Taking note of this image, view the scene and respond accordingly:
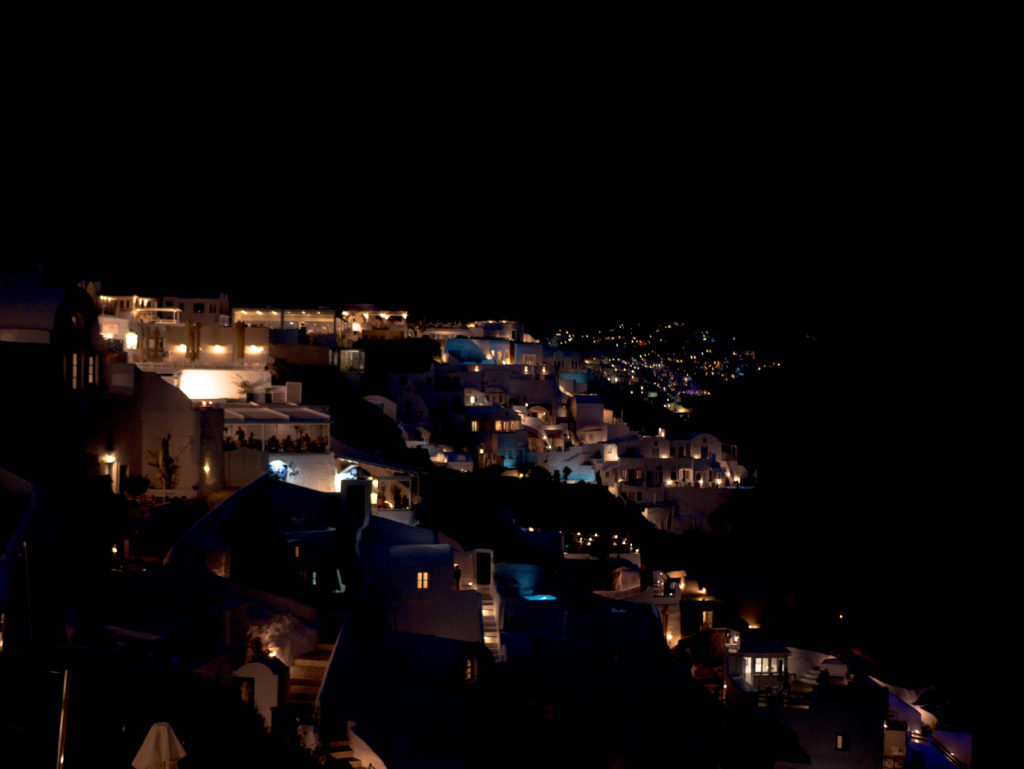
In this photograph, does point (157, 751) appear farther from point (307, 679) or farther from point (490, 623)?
point (490, 623)

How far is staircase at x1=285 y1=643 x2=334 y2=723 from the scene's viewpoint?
1392cm

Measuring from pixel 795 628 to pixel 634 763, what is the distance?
47.0 ft

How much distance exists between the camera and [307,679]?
1478 centimetres

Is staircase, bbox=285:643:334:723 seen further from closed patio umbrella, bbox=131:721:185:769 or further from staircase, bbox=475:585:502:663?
closed patio umbrella, bbox=131:721:185:769

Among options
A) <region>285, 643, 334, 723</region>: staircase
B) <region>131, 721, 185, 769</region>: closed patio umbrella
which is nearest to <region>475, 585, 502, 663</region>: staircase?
<region>285, 643, 334, 723</region>: staircase

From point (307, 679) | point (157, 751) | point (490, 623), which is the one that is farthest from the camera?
point (490, 623)

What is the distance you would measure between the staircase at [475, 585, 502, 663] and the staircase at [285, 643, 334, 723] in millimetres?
3513

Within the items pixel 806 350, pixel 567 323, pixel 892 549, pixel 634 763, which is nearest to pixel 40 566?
pixel 634 763

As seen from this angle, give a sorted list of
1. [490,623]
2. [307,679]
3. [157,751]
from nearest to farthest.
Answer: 1. [157,751]
2. [307,679]
3. [490,623]

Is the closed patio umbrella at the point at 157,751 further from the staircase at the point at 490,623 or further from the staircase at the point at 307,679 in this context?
the staircase at the point at 490,623

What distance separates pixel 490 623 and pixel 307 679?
4984 mm

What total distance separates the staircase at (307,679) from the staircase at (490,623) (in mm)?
3513

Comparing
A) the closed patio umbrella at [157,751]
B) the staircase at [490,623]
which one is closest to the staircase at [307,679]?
the staircase at [490,623]

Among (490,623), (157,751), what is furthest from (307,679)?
(157,751)
